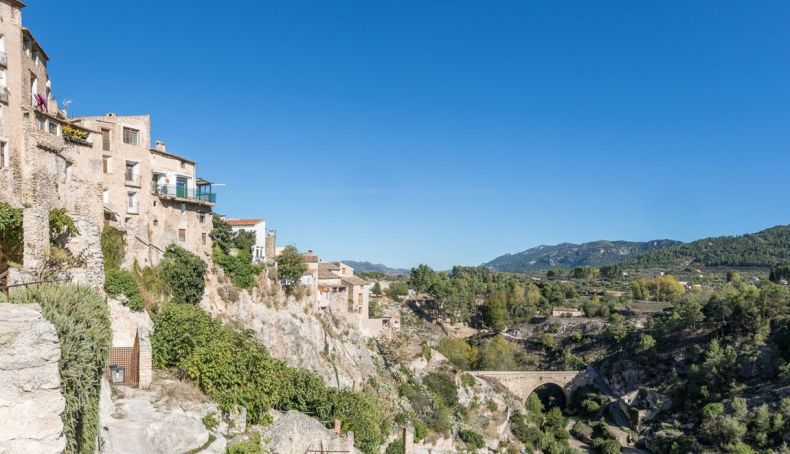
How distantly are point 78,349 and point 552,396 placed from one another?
66.2 m

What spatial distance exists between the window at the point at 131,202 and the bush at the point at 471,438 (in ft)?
103

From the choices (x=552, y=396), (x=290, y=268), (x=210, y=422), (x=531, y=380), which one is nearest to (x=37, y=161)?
(x=210, y=422)

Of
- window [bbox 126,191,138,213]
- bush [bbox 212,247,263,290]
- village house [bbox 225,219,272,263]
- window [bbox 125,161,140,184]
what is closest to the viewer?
window [bbox 126,191,138,213]

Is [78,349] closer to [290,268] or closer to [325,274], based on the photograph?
[290,268]

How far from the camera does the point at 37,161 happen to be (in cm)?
2180

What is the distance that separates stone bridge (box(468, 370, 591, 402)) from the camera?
61.5 metres

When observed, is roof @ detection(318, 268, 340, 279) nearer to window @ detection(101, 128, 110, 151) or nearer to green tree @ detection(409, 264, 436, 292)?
window @ detection(101, 128, 110, 151)

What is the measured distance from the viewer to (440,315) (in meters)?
96.5

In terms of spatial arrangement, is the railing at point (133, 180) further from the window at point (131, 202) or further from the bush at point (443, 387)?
the bush at point (443, 387)

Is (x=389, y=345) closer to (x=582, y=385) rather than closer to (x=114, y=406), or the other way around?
(x=582, y=385)

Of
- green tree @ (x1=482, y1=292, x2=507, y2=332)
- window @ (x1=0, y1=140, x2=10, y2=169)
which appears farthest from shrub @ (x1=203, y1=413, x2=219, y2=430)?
green tree @ (x1=482, y1=292, x2=507, y2=332)

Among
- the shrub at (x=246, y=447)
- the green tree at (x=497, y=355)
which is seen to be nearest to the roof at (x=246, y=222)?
the shrub at (x=246, y=447)

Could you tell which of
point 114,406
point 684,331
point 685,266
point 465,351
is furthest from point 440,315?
point 685,266

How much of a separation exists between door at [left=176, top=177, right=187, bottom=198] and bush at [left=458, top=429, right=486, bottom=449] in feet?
96.8
